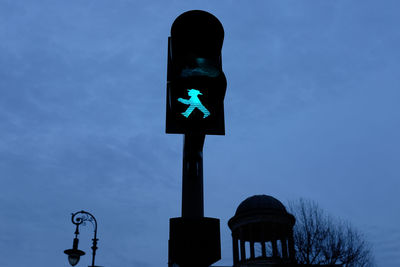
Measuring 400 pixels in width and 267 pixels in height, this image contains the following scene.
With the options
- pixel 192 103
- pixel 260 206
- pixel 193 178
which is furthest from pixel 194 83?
pixel 260 206

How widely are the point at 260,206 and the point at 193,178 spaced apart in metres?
33.6

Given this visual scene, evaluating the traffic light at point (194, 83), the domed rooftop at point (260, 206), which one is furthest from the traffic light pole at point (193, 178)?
the domed rooftop at point (260, 206)

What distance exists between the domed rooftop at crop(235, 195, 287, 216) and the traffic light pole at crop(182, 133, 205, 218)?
108 feet

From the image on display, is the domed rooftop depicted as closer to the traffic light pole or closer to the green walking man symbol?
the traffic light pole

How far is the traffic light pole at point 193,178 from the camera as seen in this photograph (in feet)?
8.86

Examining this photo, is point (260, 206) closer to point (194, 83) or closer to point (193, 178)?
point (193, 178)

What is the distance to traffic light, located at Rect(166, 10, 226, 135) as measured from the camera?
2.65m

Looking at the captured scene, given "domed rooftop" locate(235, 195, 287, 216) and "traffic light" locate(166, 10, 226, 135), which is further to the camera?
"domed rooftop" locate(235, 195, 287, 216)

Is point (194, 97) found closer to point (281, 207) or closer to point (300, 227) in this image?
point (281, 207)

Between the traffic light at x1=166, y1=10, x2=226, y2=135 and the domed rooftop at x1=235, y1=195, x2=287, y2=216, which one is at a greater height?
the domed rooftop at x1=235, y1=195, x2=287, y2=216

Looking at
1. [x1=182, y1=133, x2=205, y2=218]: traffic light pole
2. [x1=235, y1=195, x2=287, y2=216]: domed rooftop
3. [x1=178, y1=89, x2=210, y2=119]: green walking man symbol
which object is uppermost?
[x1=235, y1=195, x2=287, y2=216]: domed rooftop

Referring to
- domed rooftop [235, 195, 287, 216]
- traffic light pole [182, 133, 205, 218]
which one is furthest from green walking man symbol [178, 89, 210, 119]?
domed rooftop [235, 195, 287, 216]

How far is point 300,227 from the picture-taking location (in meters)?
39.1

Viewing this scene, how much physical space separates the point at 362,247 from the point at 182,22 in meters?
41.0
